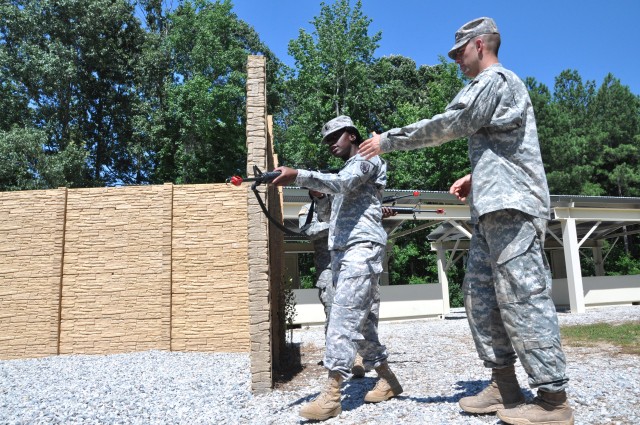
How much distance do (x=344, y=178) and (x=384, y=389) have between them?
1472 millimetres

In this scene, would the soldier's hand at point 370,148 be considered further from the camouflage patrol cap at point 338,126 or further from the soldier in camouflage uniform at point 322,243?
the soldier in camouflage uniform at point 322,243

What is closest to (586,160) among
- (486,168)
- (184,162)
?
(184,162)

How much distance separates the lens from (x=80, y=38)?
2277 cm

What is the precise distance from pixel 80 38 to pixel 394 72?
63.6 ft

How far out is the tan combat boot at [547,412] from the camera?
245cm

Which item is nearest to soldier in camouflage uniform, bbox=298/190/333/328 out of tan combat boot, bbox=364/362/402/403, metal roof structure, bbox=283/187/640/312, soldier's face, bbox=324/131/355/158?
soldier's face, bbox=324/131/355/158

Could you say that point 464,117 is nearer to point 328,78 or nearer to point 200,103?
point 200,103

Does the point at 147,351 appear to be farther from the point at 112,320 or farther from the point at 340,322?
the point at 340,322

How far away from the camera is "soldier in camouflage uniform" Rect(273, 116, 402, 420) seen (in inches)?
125

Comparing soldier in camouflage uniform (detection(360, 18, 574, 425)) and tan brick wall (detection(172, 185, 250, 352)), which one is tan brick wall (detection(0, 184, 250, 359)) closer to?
tan brick wall (detection(172, 185, 250, 352))

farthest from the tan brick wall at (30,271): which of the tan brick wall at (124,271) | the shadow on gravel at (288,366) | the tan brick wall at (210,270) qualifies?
the shadow on gravel at (288,366)

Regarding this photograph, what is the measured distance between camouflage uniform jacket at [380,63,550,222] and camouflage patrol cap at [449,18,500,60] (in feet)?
0.74

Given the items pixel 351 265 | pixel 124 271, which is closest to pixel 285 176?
pixel 351 265

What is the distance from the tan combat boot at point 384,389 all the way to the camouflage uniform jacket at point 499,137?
1390 millimetres
